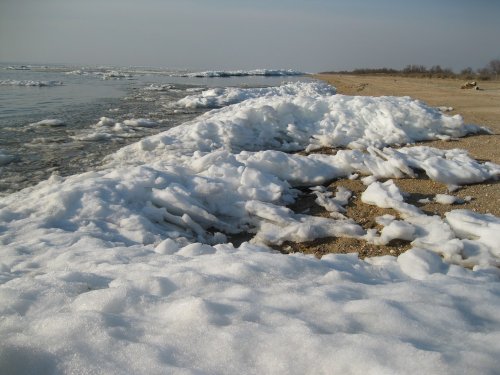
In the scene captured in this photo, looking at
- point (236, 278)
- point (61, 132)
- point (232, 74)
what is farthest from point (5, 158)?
point (232, 74)

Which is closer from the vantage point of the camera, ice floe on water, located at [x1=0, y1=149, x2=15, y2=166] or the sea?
the sea

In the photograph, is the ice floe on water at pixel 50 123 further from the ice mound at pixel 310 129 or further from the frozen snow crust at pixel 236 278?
the frozen snow crust at pixel 236 278

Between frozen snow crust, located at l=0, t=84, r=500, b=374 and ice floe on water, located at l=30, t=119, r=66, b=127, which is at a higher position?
ice floe on water, located at l=30, t=119, r=66, b=127

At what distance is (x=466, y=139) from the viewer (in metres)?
8.40

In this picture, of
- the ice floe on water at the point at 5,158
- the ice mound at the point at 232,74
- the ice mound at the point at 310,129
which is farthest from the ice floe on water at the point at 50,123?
the ice mound at the point at 232,74

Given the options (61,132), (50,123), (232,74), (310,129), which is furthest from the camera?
(232,74)

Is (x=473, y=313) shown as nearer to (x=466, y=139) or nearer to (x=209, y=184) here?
(x=209, y=184)

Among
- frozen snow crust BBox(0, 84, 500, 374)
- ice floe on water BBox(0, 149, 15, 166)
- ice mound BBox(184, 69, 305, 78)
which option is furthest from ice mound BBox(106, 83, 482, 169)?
ice mound BBox(184, 69, 305, 78)

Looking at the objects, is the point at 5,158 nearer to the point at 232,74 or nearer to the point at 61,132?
the point at 61,132

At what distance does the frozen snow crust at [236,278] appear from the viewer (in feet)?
5.53

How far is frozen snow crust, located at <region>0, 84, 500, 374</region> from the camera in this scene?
5.53 feet

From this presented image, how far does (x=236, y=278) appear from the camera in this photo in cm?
249

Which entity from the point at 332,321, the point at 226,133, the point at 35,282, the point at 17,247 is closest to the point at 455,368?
the point at 332,321

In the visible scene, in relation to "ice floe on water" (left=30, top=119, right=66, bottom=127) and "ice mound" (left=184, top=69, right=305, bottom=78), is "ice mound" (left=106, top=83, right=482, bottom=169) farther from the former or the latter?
"ice mound" (left=184, top=69, right=305, bottom=78)
